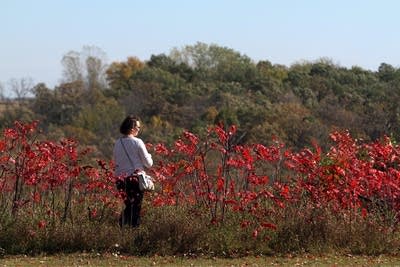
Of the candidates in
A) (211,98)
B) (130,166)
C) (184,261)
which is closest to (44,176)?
(130,166)

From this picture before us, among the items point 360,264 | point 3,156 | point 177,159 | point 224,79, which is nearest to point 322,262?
point 360,264

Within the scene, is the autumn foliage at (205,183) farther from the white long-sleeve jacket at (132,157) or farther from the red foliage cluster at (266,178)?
the white long-sleeve jacket at (132,157)

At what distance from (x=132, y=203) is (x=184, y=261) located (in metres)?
1.14

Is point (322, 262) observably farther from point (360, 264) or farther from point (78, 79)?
point (78, 79)

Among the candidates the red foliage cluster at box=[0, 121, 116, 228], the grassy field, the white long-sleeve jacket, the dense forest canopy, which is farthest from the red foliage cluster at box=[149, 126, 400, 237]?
the dense forest canopy

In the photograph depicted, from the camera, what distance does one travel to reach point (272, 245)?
29.7 ft

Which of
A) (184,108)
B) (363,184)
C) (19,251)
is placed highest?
(184,108)

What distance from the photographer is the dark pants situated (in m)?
9.21

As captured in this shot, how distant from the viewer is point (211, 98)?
68500 millimetres

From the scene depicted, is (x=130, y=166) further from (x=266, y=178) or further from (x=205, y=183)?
(x=266, y=178)

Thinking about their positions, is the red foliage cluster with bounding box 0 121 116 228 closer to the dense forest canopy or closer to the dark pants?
the dark pants

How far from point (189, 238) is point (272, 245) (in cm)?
101

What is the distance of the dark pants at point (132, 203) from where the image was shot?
30.2 ft

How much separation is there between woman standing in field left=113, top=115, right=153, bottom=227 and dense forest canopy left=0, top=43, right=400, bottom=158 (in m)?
35.2
